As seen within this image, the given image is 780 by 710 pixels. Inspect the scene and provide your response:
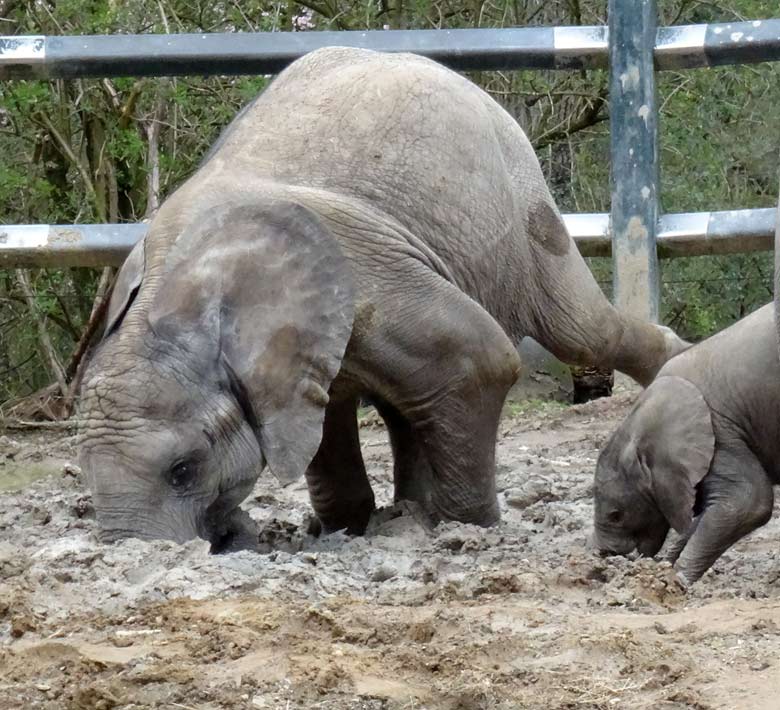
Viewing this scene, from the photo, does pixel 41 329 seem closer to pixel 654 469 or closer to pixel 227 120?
pixel 227 120

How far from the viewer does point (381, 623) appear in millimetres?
3883

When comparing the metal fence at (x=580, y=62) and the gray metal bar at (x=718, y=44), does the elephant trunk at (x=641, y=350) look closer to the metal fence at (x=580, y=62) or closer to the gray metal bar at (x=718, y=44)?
the metal fence at (x=580, y=62)

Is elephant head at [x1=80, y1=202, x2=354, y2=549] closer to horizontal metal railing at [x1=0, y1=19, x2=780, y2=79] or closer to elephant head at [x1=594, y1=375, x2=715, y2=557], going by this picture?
elephant head at [x1=594, y1=375, x2=715, y2=557]

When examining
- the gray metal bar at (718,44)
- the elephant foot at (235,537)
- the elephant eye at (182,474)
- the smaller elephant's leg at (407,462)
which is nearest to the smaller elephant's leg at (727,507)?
the smaller elephant's leg at (407,462)

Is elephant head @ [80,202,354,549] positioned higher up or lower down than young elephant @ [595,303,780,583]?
higher up

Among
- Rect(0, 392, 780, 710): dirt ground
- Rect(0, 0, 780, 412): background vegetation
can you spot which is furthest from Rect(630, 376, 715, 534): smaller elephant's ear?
Rect(0, 0, 780, 412): background vegetation

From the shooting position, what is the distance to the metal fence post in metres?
8.18

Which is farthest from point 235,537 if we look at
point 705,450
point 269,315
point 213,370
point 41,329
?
point 41,329

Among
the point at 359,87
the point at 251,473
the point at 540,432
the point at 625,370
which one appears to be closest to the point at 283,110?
the point at 359,87

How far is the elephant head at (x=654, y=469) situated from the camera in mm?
5754

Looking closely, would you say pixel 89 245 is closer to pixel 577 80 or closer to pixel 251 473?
pixel 251 473

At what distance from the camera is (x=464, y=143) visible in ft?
20.0

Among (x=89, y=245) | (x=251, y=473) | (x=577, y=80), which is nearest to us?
(x=251, y=473)

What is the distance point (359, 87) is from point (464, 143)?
420 mm
